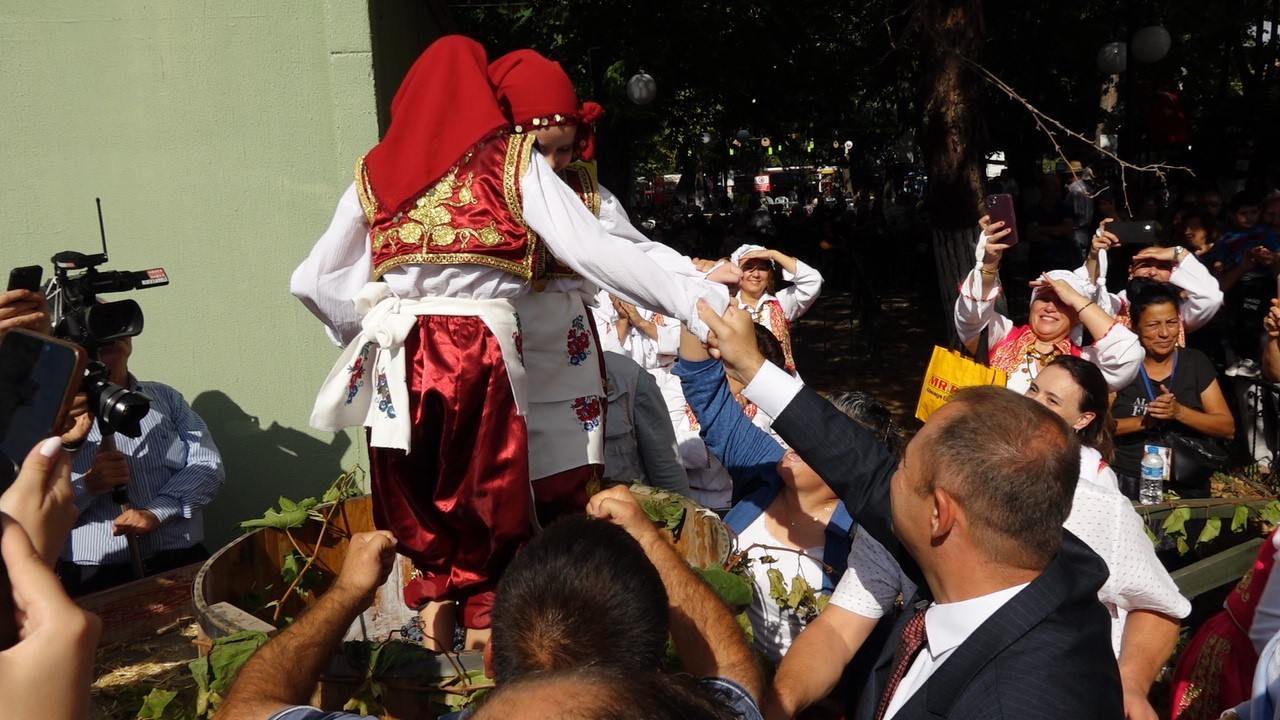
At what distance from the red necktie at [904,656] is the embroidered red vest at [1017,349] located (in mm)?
2762

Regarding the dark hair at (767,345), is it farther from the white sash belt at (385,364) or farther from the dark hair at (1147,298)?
the dark hair at (1147,298)

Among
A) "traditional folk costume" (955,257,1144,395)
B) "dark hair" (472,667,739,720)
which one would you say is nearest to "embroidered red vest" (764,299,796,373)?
"traditional folk costume" (955,257,1144,395)

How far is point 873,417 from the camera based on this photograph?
3.03 metres

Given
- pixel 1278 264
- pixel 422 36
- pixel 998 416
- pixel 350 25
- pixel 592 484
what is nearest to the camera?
pixel 998 416

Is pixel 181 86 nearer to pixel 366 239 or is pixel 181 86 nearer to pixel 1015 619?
pixel 366 239

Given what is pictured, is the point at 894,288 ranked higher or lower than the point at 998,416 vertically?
lower

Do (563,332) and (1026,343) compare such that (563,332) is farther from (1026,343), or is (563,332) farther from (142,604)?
(1026,343)

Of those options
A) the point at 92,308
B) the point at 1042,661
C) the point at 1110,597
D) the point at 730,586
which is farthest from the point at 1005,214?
the point at 92,308

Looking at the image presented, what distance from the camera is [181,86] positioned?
14.5 ft

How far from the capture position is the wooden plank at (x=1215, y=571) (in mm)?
3383

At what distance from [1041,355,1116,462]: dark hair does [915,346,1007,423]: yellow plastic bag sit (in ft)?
4.13

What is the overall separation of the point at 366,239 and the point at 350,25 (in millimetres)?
1969

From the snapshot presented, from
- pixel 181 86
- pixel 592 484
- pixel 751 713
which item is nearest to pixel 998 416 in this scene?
pixel 751 713

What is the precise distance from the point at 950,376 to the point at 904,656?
2.76m
